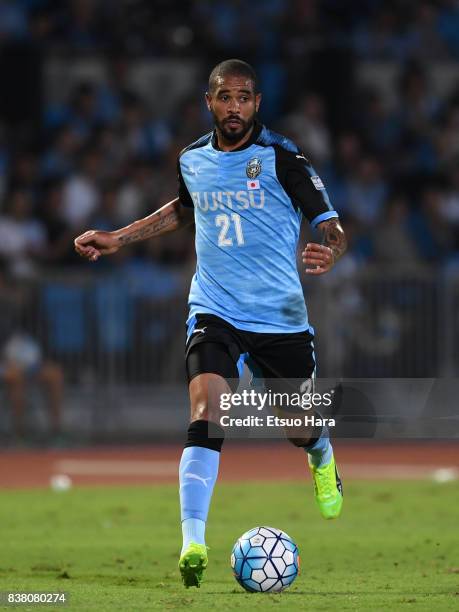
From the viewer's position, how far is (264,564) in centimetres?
792

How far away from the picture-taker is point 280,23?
2180 centimetres

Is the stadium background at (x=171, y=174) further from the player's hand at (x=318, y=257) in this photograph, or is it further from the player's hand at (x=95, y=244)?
the player's hand at (x=318, y=257)

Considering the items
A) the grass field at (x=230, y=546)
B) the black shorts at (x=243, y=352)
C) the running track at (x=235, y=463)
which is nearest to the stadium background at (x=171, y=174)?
the running track at (x=235, y=463)

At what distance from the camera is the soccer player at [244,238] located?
830 centimetres

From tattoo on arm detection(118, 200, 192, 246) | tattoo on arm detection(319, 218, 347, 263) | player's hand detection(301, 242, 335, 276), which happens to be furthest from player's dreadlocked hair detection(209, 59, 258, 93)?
player's hand detection(301, 242, 335, 276)

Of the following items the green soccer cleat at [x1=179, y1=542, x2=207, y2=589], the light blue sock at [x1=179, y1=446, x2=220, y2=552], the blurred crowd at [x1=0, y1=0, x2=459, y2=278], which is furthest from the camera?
the blurred crowd at [x1=0, y1=0, x2=459, y2=278]

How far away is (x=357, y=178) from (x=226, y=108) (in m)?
12.1

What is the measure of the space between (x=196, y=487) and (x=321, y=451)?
165 centimetres

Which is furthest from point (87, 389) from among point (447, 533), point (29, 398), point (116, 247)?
point (116, 247)

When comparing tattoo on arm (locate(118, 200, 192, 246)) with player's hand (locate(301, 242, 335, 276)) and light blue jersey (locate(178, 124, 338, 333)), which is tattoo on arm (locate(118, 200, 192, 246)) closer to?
light blue jersey (locate(178, 124, 338, 333))

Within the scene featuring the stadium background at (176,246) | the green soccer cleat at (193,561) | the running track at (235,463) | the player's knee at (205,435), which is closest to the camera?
the green soccer cleat at (193,561)

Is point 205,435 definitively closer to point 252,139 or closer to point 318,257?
point 318,257

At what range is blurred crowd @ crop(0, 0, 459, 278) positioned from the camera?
19.1 metres

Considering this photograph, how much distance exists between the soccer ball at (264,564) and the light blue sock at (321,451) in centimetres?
120
